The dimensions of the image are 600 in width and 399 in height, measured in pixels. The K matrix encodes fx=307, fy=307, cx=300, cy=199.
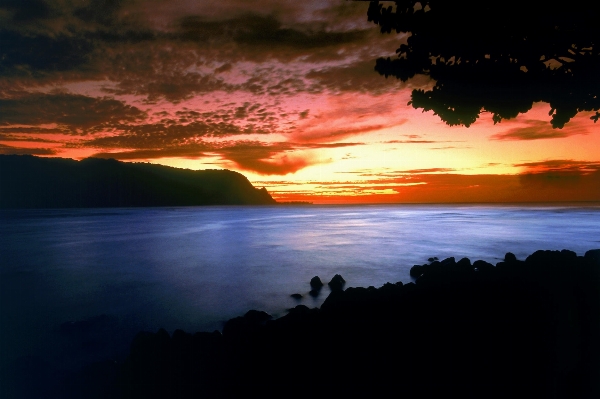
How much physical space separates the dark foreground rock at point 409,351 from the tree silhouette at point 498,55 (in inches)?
140

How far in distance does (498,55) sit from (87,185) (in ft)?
619

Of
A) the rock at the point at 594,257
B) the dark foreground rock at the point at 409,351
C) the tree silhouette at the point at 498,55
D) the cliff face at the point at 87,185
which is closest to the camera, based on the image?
→ the dark foreground rock at the point at 409,351

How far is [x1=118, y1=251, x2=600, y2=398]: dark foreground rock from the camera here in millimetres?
4199

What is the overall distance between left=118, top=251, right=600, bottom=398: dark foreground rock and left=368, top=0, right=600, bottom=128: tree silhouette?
11.6 ft

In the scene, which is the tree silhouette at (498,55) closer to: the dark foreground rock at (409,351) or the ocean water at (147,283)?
the dark foreground rock at (409,351)

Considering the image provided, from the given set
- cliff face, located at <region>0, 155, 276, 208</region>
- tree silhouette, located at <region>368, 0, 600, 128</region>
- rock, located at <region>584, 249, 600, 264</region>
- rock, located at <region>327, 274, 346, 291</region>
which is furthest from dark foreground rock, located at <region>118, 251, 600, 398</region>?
cliff face, located at <region>0, 155, 276, 208</region>

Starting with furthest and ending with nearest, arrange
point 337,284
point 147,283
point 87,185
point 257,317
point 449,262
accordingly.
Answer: point 87,185
point 147,283
point 449,262
point 337,284
point 257,317

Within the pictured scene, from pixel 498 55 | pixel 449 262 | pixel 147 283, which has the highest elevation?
pixel 498 55

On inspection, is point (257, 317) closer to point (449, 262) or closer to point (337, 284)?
point (337, 284)

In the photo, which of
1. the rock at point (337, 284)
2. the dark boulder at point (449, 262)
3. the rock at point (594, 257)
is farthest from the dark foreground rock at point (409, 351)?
the rock at point (337, 284)

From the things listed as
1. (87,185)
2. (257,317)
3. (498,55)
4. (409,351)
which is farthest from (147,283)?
(87,185)

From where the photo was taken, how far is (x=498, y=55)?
18.3ft

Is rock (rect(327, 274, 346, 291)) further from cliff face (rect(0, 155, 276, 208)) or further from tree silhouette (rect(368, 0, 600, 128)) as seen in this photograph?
cliff face (rect(0, 155, 276, 208))

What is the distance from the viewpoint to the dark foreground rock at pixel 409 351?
4.20 meters
